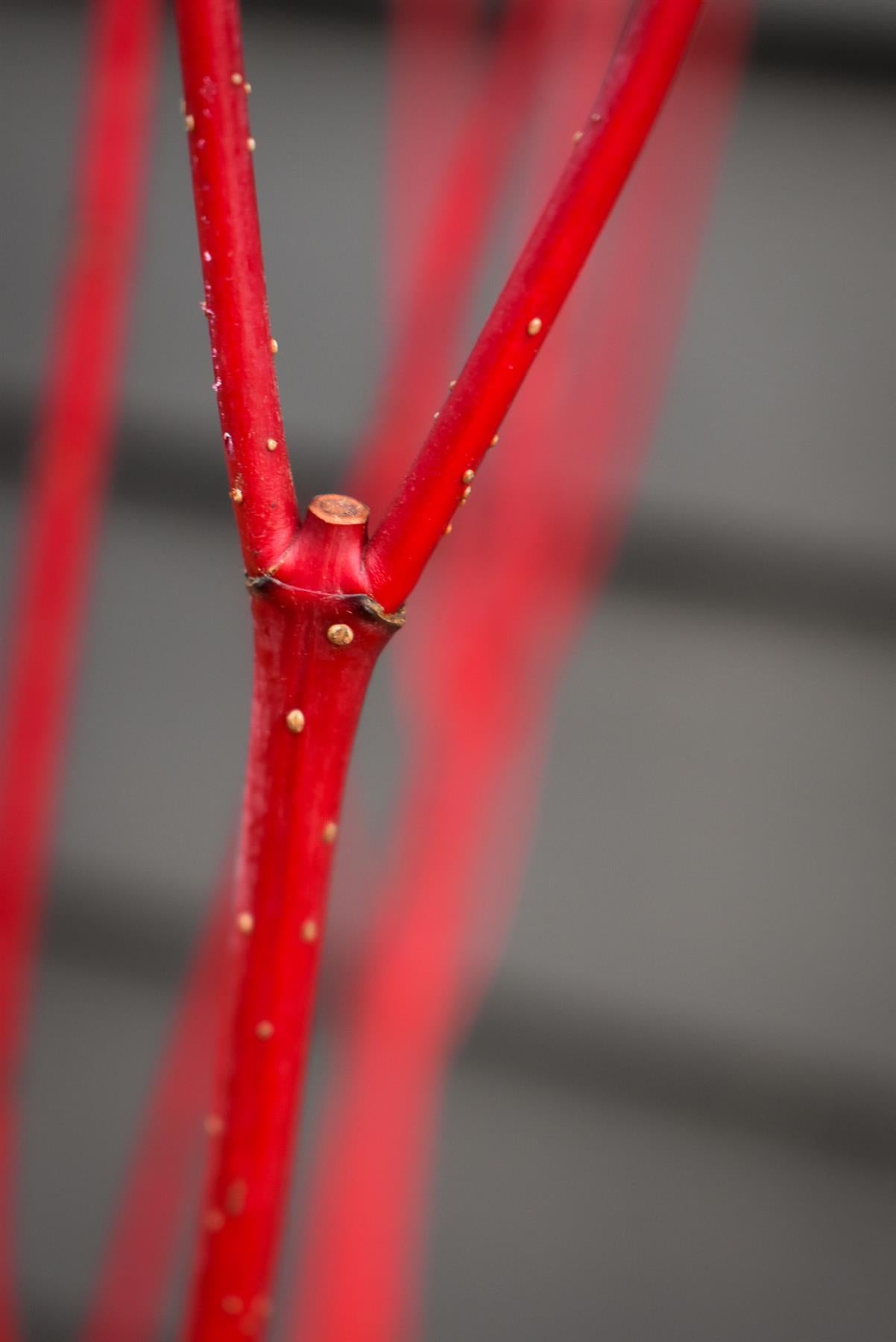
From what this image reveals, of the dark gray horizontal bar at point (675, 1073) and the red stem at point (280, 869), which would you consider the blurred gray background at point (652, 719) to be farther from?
the red stem at point (280, 869)

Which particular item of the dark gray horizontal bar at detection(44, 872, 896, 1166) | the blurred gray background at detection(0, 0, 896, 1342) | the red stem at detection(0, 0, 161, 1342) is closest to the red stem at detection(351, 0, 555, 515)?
the blurred gray background at detection(0, 0, 896, 1342)

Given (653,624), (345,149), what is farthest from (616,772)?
(345,149)

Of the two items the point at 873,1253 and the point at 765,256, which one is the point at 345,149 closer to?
the point at 765,256

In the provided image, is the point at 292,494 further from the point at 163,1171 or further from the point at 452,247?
the point at 163,1171

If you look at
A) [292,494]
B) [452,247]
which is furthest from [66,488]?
[292,494]

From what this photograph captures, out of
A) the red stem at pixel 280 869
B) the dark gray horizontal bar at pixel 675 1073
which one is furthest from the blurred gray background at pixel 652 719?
the red stem at pixel 280 869

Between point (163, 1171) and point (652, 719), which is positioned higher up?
point (652, 719)
